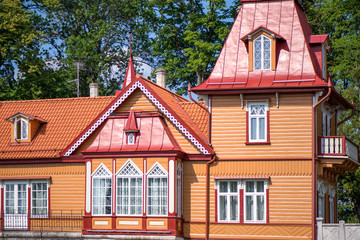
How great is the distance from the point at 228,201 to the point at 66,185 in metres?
8.21

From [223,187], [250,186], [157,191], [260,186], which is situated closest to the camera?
[260,186]

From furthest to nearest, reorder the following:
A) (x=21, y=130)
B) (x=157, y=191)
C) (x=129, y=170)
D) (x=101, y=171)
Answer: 1. (x=21, y=130)
2. (x=101, y=171)
3. (x=129, y=170)
4. (x=157, y=191)

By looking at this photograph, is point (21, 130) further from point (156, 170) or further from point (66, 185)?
point (156, 170)

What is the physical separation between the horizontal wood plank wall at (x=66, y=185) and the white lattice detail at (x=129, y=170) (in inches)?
107

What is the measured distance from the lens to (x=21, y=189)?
137ft

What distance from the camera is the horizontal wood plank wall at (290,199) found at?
36.8 metres

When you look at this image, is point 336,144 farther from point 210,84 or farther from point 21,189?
point 21,189

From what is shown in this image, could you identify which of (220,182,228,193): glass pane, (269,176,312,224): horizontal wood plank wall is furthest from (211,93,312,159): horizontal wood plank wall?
(220,182,228,193): glass pane

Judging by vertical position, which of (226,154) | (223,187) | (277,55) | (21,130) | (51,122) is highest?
(277,55)

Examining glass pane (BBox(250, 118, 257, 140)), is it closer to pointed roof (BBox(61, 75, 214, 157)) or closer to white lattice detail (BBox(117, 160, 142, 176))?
pointed roof (BBox(61, 75, 214, 157))

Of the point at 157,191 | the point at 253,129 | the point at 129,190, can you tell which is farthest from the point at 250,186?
the point at 129,190

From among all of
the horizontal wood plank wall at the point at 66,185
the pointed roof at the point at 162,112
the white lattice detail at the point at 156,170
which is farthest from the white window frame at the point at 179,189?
the horizontal wood plank wall at the point at 66,185

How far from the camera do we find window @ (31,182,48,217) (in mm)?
41094

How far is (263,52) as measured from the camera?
126 feet
